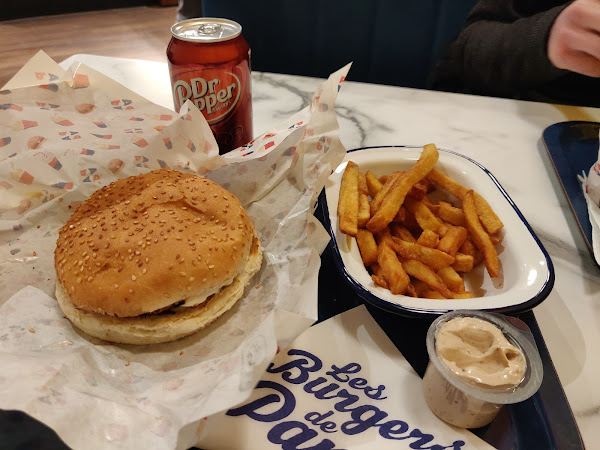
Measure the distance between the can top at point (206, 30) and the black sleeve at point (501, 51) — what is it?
4.43ft

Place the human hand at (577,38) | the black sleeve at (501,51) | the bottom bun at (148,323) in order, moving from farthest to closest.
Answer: the black sleeve at (501,51) < the human hand at (577,38) < the bottom bun at (148,323)

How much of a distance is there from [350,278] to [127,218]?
57 centimetres

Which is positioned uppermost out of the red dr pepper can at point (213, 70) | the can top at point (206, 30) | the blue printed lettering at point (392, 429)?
the can top at point (206, 30)

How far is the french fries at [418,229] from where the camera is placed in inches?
44.6

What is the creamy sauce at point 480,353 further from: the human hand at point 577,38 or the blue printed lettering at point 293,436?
the human hand at point 577,38

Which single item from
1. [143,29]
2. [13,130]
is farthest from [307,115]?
[143,29]

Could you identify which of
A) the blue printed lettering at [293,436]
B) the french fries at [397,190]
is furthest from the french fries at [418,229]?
the blue printed lettering at [293,436]

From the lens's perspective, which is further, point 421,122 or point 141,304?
point 421,122

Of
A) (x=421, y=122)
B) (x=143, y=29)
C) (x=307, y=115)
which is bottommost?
(x=143, y=29)

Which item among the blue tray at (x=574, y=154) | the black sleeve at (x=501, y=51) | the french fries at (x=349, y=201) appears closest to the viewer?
the french fries at (x=349, y=201)

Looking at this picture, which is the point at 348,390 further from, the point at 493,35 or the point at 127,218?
the point at 493,35

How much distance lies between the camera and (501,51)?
2145 mm

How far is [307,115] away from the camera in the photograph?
55.6 inches

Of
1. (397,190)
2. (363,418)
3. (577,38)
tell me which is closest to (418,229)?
(397,190)
